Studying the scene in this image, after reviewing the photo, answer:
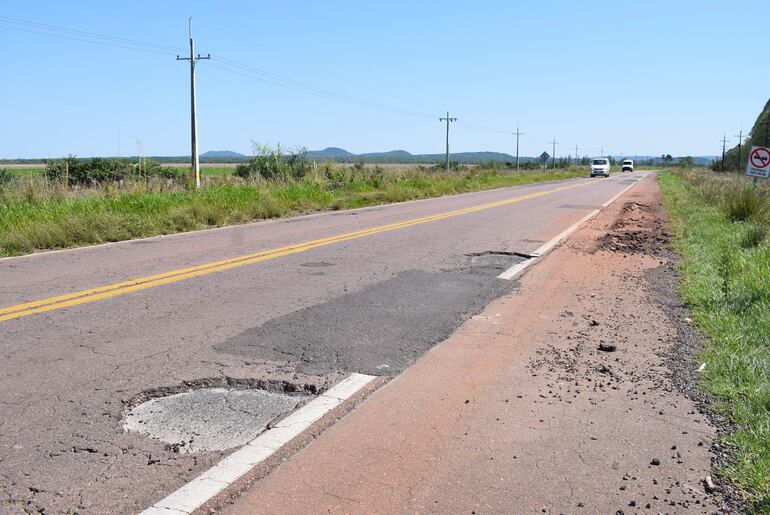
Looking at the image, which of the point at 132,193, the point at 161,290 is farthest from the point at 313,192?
the point at 161,290

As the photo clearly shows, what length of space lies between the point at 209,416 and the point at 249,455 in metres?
0.69

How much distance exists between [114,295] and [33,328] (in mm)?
1456

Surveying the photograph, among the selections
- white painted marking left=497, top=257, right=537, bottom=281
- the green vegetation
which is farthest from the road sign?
the green vegetation

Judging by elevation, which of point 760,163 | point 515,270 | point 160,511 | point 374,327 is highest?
point 760,163

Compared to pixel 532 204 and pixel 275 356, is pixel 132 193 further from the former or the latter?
pixel 532 204

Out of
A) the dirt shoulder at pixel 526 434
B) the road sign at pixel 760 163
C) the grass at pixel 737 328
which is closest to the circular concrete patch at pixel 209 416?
the dirt shoulder at pixel 526 434

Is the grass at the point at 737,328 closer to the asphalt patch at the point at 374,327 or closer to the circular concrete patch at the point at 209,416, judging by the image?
the asphalt patch at the point at 374,327

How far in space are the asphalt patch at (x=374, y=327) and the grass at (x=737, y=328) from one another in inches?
87.2

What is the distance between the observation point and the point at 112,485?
3209 mm

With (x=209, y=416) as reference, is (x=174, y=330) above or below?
above

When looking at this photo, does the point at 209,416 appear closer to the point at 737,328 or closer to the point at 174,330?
the point at 174,330

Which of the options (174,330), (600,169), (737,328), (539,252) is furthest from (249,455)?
(600,169)

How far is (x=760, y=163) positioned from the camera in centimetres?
1797

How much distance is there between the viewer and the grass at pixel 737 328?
3533mm
